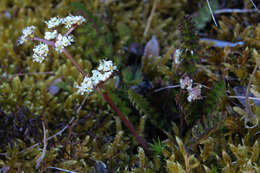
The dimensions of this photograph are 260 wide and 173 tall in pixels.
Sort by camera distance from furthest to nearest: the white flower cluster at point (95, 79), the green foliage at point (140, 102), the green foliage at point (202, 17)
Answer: the green foliage at point (202, 17) → the green foliage at point (140, 102) → the white flower cluster at point (95, 79)

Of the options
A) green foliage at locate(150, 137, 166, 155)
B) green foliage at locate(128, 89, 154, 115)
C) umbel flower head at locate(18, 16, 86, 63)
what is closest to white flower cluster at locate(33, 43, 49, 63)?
umbel flower head at locate(18, 16, 86, 63)

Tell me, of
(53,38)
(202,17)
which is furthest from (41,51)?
(202,17)

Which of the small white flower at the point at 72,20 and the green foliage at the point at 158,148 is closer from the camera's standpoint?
the small white flower at the point at 72,20

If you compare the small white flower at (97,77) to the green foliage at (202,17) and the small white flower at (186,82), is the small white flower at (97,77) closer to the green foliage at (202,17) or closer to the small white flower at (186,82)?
the small white flower at (186,82)

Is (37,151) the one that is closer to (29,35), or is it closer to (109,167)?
(109,167)

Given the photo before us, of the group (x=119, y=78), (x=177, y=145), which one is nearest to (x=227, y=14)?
(x=119, y=78)

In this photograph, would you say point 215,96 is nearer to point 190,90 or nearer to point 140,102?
point 190,90

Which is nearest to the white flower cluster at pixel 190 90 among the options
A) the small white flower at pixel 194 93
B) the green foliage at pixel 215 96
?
the small white flower at pixel 194 93

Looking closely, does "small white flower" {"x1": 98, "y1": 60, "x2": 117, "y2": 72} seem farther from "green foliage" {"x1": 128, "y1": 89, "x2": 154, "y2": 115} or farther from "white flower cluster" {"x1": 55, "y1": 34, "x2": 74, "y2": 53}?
"green foliage" {"x1": 128, "y1": 89, "x2": 154, "y2": 115}

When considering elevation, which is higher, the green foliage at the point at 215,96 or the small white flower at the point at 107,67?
the small white flower at the point at 107,67
